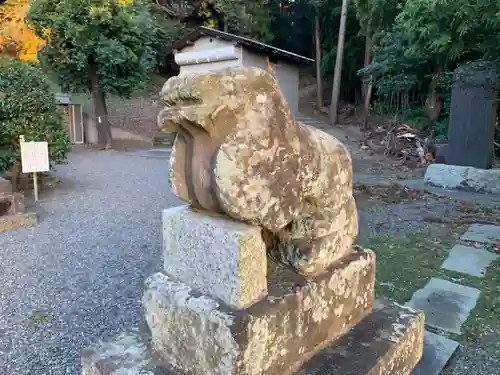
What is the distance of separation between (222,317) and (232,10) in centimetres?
1939

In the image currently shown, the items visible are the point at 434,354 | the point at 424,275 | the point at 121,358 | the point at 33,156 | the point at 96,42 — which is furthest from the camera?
the point at 96,42

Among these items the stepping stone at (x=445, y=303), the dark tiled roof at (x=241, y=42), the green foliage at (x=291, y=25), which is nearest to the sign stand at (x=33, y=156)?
the stepping stone at (x=445, y=303)

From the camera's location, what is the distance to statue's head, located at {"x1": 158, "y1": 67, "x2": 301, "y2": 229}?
1.29m

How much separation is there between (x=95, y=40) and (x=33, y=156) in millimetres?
7038

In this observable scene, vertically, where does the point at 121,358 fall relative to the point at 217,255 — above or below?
below

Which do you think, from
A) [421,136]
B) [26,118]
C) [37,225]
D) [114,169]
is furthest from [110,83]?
[421,136]

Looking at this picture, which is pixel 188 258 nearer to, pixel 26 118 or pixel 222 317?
pixel 222 317

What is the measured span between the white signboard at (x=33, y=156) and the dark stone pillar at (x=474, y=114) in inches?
272

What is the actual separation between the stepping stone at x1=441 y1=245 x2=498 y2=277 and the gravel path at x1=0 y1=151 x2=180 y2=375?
8.85 feet

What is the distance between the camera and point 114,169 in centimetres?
994

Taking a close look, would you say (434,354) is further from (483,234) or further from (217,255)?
(483,234)

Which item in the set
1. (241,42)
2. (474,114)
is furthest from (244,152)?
(241,42)

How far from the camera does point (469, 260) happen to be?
3.62 meters

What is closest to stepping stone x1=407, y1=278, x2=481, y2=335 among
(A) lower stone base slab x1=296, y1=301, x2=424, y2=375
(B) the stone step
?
(A) lower stone base slab x1=296, y1=301, x2=424, y2=375
